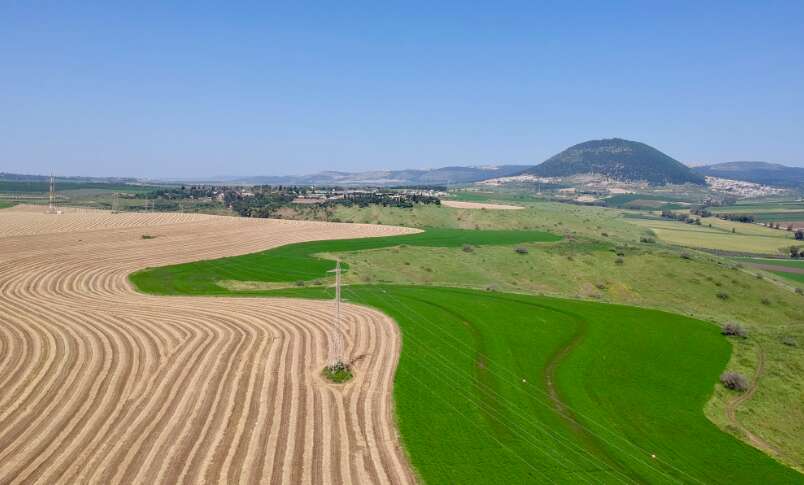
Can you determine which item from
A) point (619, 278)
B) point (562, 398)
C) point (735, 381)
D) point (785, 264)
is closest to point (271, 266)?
point (562, 398)

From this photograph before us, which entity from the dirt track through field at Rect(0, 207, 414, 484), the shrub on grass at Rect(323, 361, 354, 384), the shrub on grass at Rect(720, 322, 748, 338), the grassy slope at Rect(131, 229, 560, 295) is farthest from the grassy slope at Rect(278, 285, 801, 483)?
the grassy slope at Rect(131, 229, 560, 295)

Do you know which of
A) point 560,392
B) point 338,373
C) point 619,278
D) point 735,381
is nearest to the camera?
point 338,373

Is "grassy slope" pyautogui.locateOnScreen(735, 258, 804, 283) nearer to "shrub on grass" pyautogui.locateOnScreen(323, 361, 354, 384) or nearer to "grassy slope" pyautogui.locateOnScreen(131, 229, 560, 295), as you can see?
"grassy slope" pyautogui.locateOnScreen(131, 229, 560, 295)

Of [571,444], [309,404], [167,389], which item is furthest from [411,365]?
[167,389]

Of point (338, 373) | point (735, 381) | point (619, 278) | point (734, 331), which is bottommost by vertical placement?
point (735, 381)

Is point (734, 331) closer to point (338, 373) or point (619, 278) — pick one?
point (619, 278)
